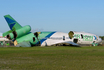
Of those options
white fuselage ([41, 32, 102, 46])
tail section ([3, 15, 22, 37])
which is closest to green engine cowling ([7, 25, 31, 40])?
tail section ([3, 15, 22, 37])

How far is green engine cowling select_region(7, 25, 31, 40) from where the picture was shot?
3063cm

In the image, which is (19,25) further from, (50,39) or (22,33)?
(50,39)

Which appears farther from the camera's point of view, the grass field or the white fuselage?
the white fuselage

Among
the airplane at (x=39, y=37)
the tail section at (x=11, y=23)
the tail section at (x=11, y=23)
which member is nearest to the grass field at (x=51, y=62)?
the airplane at (x=39, y=37)

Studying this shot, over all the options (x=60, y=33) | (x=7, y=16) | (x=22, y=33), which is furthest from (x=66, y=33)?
(x=7, y=16)

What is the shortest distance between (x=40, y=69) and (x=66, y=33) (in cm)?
2829

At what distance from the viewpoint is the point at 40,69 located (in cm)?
960

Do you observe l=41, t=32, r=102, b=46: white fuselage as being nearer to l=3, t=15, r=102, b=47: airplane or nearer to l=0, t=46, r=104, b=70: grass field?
l=3, t=15, r=102, b=47: airplane

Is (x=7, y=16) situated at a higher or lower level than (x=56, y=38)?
higher

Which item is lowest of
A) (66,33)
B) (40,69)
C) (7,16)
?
(40,69)

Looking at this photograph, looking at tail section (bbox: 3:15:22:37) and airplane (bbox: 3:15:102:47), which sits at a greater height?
tail section (bbox: 3:15:22:37)

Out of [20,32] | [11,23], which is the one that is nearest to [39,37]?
[20,32]

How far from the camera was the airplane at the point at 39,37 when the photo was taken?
32.1 meters

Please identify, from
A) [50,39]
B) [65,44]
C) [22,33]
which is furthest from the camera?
[65,44]
